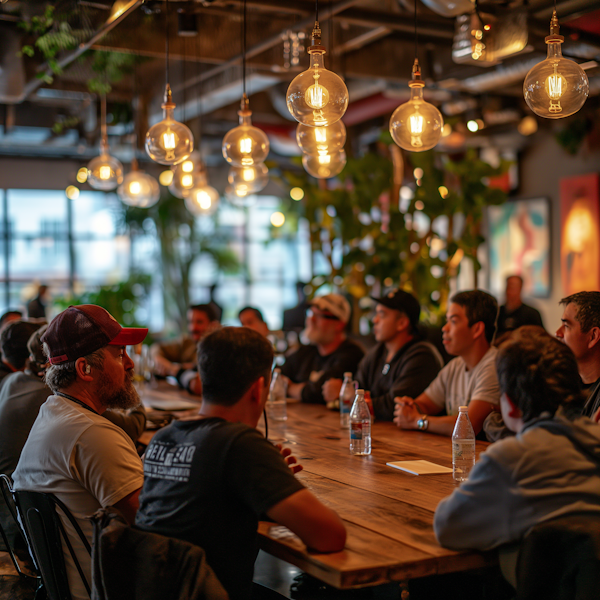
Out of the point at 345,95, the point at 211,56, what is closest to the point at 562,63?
the point at 345,95

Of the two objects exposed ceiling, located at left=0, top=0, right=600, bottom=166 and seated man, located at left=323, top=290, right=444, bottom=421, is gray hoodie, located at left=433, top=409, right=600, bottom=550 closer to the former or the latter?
seated man, located at left=323, top=290, right=444, bottom=421

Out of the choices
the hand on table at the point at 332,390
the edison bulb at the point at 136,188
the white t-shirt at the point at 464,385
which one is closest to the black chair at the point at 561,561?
the white t-shirt at the point at 464,385

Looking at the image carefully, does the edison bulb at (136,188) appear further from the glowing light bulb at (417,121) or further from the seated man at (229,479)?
the seated man at (229,479)

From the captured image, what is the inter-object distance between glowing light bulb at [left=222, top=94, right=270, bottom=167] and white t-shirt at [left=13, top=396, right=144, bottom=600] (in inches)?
76.4

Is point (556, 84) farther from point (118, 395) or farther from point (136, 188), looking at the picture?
point (136, 188)

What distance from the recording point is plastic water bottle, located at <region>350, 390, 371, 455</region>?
297cm

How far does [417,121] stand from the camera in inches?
121

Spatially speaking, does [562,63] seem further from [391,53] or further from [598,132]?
[598,132]

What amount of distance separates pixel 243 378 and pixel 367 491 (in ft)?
2.49

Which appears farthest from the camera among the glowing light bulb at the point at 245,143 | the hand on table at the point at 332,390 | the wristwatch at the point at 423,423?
the hand on table at the point at 332,390

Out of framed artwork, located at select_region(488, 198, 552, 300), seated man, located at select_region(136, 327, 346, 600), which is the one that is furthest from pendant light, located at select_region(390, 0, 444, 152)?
framed artwork, located at select_region(488, 198, 552, 300)

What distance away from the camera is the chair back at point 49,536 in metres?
2.08

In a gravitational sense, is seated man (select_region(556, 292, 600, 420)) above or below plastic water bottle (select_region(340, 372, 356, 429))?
above

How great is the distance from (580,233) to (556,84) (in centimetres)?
677
